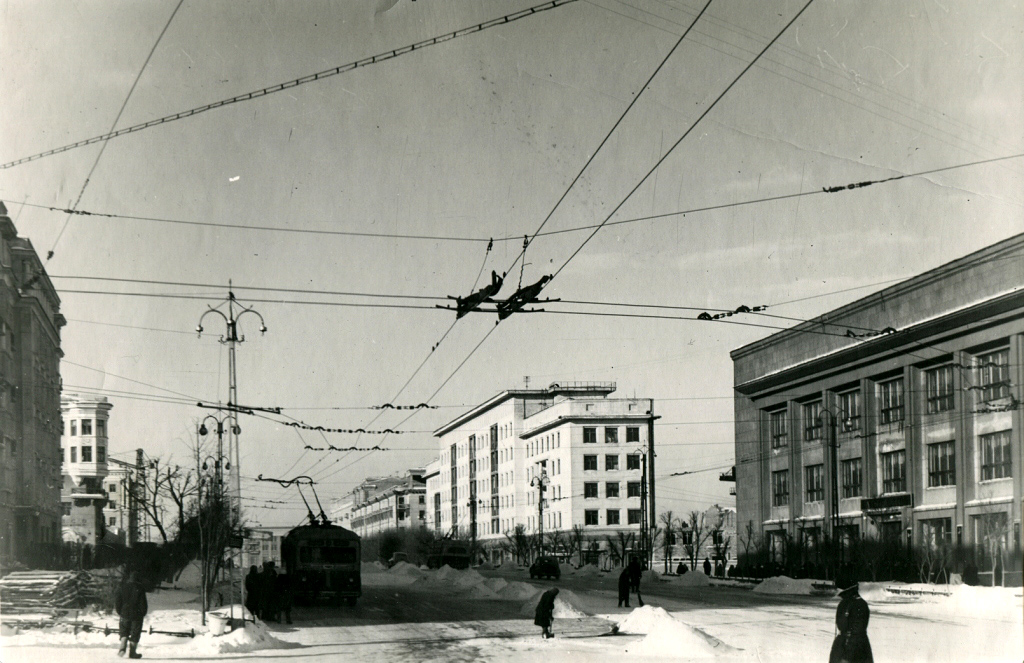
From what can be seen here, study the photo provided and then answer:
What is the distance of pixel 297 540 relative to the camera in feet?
116

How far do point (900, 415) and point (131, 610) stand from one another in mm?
33792

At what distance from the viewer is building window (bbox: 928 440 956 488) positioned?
41312mm

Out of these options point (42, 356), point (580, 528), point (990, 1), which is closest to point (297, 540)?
point (42, 356)

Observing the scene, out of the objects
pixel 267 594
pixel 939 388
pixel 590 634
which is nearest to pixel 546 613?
pixel 590 634

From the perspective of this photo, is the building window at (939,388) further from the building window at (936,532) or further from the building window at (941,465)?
the building window at (936,532)

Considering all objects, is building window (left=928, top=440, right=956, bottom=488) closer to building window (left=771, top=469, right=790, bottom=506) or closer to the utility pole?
building window (left=771, top=469, right=790, bottom=506)

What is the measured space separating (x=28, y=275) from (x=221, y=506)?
1065cm

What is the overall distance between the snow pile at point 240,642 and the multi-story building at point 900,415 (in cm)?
2077

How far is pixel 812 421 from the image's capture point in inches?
2066

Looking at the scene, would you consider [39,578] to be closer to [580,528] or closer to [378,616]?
[378,616]

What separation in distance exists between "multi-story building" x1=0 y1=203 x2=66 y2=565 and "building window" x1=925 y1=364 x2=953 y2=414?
30.5 meters

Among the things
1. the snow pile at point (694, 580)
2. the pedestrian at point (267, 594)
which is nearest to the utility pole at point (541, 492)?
the snow pile at point (694, 580)

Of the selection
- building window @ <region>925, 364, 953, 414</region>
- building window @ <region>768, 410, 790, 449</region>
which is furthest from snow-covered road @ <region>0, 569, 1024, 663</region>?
building window @ <region>768, 410, 790, 449</region>

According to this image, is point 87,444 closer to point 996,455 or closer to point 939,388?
point 996,455
